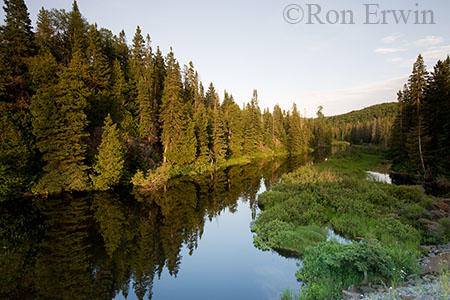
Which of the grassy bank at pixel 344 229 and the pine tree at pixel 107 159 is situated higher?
the pine tree at pixel 107 159

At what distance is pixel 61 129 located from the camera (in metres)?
23.1

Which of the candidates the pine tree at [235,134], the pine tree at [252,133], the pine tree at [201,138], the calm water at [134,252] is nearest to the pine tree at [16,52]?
the calm water at [134,252]

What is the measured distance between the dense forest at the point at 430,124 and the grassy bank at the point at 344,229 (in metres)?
17.1

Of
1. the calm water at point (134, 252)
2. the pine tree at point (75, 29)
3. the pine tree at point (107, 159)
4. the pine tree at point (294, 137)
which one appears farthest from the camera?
the pine tree at point (294, 137)

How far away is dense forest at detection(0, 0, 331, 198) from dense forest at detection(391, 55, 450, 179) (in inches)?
1309

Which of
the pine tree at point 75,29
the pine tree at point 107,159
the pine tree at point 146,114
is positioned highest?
the pine tree at point 75,29

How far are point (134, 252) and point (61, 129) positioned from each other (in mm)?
17180

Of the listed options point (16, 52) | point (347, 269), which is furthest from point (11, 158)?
point (347, 269)

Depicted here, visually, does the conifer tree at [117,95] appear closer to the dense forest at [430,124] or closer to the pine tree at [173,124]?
the pine tree at [173,124]

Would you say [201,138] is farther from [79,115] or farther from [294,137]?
[294,137]

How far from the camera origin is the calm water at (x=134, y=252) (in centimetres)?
990

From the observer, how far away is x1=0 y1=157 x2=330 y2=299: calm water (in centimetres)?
990

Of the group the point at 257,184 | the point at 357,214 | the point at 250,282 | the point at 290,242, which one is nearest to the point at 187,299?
the point at 250,282

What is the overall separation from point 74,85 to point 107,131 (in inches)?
220
